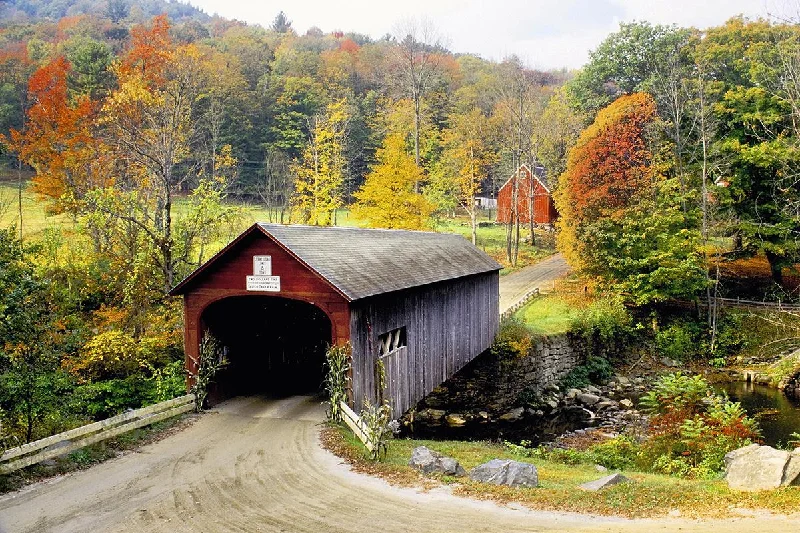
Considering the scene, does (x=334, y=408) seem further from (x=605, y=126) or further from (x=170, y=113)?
(x=605, y=126)

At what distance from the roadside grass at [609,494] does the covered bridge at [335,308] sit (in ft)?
8.33

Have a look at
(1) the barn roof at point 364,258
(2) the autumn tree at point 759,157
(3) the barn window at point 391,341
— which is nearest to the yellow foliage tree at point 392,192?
(1) the barn roof at point 364,258

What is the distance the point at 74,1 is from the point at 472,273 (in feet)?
418

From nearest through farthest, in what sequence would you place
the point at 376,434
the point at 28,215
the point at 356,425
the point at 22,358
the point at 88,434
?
the point at 376,434 < the point at 88,434 < the point at 22,358 < the point at 356,425 < the point at 28,215

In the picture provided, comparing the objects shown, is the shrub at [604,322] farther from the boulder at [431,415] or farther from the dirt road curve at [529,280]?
the boulder at [431,415]

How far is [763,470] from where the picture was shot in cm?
981

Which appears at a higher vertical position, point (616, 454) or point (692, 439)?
point (692, 439)

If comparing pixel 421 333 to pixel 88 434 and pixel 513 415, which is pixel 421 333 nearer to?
pixel 513 415

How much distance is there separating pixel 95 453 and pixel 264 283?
4.36 m

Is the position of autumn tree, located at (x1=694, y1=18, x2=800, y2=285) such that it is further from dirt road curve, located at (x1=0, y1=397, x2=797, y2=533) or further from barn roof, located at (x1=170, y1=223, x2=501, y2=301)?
dirt road curve, located at (x1=0, y1=397, x2=797, y2=533)

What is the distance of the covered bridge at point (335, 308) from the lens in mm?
12992

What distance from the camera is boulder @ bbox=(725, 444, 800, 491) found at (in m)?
9.58

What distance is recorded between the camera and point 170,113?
20.6 m

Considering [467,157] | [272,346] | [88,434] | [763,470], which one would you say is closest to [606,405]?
[272,346]
